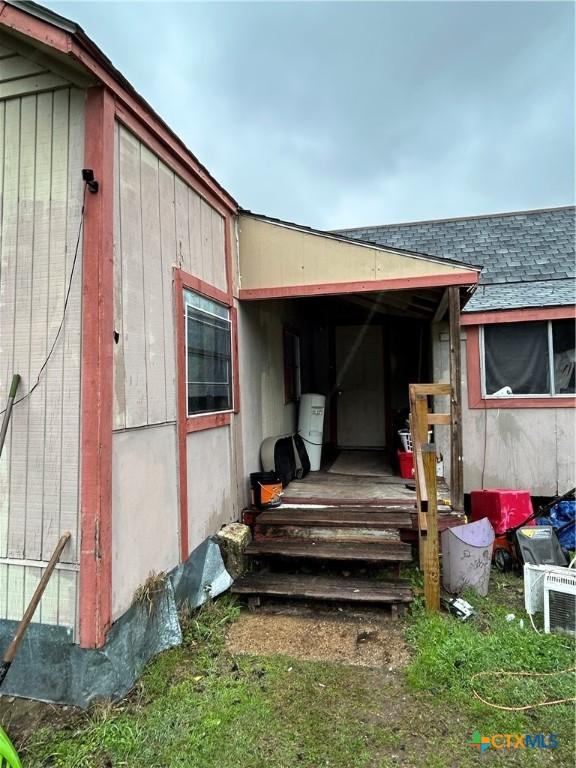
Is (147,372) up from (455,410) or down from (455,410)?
up

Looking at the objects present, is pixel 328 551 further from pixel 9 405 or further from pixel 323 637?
pixel 9 405

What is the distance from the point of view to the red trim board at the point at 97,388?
2.31 m

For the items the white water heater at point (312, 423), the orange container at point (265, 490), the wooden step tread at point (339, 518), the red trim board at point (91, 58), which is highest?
the red trim board at point (91, 58)

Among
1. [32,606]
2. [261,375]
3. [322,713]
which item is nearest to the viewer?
[32,606]

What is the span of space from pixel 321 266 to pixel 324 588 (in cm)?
300

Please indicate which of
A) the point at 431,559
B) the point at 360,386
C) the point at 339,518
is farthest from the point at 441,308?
the point at 360,386

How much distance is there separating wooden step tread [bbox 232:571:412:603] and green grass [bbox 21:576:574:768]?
370 millimetres

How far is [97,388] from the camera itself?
2350 millimetres

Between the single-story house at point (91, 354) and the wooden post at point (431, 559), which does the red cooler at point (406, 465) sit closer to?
the wooden post at point (431, 559)

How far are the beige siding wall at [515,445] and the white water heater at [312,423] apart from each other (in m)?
1.71

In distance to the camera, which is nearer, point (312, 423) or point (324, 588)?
point (324, 588)

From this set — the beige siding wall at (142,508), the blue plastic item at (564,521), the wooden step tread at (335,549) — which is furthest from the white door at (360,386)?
the beige siding wall at (142,508)

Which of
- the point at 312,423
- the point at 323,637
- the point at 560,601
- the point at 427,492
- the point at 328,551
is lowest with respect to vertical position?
the point at 323,637

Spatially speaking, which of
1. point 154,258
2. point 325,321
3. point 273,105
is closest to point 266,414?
point 154,258
